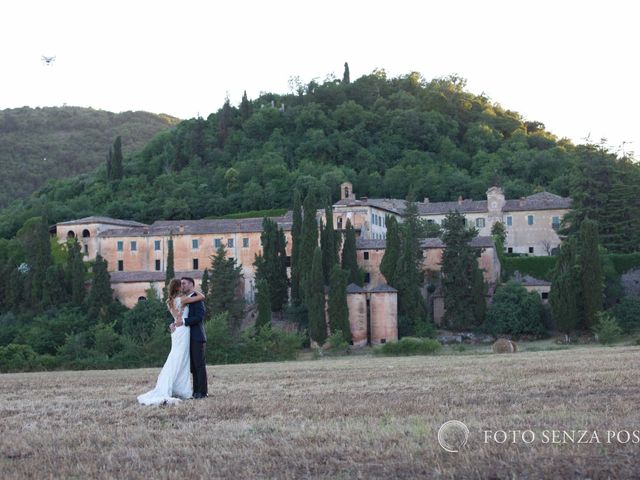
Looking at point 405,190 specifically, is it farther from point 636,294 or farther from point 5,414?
point 5,414

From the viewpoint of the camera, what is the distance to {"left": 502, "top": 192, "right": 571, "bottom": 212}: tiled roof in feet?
261

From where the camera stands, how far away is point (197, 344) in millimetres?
14141

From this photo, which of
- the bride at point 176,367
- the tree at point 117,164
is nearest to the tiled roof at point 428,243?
the tree at point 117,164

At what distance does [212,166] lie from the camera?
105m

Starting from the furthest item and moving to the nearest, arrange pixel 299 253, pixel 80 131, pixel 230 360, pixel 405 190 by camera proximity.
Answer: pixel 80 131 < pixel 405 190 < pixel 299 253 < pixel 230 360

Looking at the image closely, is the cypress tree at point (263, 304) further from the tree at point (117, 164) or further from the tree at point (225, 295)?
the tree at point (117, 164)

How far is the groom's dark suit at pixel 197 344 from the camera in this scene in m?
14.0

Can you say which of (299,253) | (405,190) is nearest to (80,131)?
(405,190)

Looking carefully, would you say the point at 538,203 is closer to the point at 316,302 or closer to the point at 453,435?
the point at 316,302

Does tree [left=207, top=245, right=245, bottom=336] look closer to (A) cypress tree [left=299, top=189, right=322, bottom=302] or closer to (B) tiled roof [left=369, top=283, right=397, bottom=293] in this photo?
(A) cypress tree [left=299, top=189, right=322, bottom=302]

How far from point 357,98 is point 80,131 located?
7066 cm

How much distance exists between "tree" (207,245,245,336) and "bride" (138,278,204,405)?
42897mm

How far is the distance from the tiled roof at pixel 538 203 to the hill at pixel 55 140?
235 ft

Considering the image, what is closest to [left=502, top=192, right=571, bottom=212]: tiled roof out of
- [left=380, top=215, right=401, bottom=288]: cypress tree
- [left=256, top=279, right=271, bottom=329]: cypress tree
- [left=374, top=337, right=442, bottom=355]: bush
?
[left=380, top=215, right=401, bottom=288]: cypress tree
